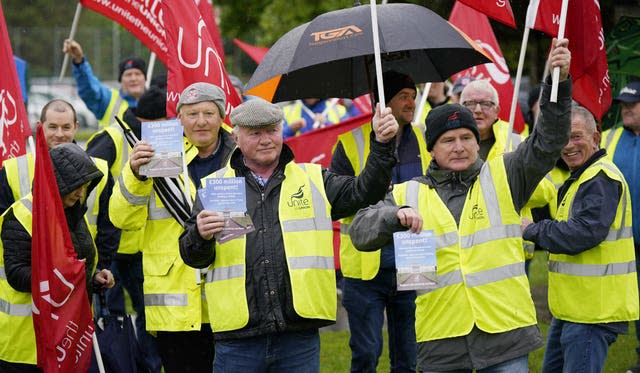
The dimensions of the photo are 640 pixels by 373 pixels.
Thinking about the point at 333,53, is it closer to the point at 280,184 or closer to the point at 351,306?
the point at 280,184

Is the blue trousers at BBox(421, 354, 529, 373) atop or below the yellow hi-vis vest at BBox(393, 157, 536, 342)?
below

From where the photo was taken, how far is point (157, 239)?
278 inches

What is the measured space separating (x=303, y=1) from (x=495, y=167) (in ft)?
45.1

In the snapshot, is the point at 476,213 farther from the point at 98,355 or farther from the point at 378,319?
the point at 98,355

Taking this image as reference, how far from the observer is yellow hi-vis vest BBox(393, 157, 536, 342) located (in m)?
5.83

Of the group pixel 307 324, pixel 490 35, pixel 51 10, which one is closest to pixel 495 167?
pixel 307 324

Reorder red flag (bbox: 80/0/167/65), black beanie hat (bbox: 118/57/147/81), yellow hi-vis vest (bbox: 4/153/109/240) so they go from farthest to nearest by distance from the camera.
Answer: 1. black beanie hat (bbox: 118/57/147/81)
2. red flag (bbox: 80/0/167/65)
3. yellow hi-vis vest (bbox: 4/153/109/240)

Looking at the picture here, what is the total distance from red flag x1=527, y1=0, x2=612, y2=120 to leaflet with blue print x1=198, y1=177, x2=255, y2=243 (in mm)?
2367

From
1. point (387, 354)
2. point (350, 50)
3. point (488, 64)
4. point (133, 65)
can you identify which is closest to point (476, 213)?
point (350, 50)

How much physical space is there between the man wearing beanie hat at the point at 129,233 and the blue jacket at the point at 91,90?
74.8 inches

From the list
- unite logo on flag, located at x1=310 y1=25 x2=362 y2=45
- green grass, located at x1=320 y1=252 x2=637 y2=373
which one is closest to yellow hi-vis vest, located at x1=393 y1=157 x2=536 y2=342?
unite logo on flag, located at x1=310 y1=25 x2=362 y2=45

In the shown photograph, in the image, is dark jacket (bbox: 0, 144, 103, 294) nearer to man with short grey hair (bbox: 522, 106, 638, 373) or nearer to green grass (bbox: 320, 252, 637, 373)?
man with short grey hair (bbox: 522, 106, 638, 373)

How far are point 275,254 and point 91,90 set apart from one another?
603 cm

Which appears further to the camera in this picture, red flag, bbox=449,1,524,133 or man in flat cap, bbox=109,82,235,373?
red flag, bbox=449,1,524,133
